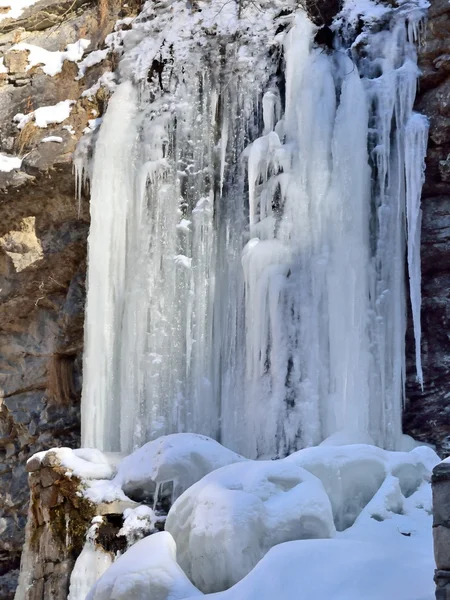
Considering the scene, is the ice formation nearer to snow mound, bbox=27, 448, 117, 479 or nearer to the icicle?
snow mound, bbox=27, 448, 117, 479

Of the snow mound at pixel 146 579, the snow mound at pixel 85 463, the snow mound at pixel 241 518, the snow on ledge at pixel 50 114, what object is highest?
the snow on ledge at pixel 50 114

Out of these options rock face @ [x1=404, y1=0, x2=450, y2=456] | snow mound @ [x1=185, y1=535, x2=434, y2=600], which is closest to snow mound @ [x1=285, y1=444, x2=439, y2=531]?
snow mound @ [x1=185, y1=535, x2=434, y2=600]

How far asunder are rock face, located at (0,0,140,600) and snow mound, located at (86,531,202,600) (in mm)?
6489

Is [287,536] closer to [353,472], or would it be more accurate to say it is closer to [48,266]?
[353,472]

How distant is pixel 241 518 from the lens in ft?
18.4

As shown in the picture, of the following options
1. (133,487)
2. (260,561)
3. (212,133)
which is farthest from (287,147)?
(260,561)

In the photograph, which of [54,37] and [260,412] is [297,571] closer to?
[260,412]

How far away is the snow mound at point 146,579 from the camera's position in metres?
5.39

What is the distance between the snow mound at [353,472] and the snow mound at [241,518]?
0.49 m

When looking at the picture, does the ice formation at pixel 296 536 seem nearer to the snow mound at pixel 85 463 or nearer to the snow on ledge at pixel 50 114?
the snow mound at pixel 85 463

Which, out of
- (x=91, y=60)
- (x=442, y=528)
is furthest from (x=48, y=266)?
(x=442, y=528)

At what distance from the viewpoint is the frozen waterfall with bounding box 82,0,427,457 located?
953 centimetres

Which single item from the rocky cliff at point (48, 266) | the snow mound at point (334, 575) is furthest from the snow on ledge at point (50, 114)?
the snow mound at point (334, 575)

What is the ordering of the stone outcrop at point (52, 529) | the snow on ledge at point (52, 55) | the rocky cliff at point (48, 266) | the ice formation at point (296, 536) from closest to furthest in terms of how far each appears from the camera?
the ice formation at point (296, 536), the stone outcrop at point (52, 529), the rocky cliff at point (48, 266), the snow on ledge at point (52, 55)
